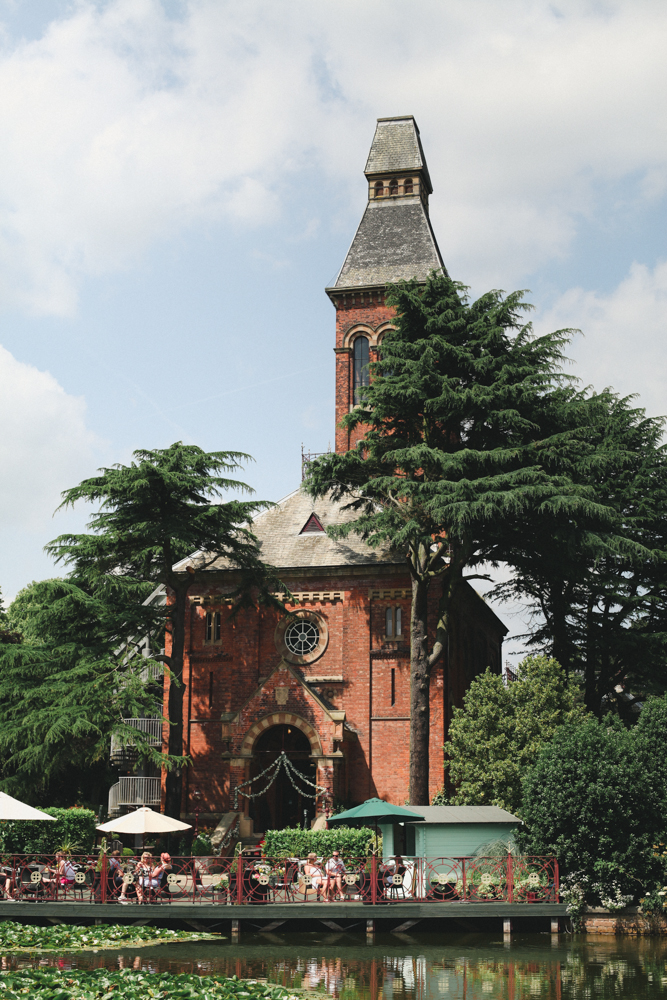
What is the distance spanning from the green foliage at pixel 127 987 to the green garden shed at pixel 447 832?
10.7 metres

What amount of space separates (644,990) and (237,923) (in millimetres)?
9966

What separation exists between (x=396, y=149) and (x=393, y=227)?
13.8 feet

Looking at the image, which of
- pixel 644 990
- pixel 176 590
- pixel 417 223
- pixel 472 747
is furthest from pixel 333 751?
pixel 417 223

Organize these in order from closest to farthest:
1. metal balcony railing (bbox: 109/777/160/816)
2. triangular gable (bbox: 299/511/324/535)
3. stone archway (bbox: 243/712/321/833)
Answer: metal balcony railing (bbox: 109/777/160/816) → stone archway (bbox: 243/712/321/833) → triangular gable (bbox: 299/511/324/535)

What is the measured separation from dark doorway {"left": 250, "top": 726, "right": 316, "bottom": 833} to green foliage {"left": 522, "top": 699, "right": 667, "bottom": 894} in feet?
39.0

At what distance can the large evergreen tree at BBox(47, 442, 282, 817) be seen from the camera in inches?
1271

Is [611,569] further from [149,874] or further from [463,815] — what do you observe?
[149,874]

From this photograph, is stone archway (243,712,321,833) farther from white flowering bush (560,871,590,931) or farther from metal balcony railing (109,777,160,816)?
white flowering bush (560,871,590,931)

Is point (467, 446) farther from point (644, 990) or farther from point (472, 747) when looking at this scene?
point (644, 990)

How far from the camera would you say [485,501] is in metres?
29.6

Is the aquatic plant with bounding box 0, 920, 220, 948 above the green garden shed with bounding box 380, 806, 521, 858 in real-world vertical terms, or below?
below

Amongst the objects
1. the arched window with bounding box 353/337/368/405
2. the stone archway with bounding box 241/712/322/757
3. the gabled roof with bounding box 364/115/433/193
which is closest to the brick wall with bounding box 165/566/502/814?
the stone archway with bounding box 241/712/322/757

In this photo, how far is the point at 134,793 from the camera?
3494cm

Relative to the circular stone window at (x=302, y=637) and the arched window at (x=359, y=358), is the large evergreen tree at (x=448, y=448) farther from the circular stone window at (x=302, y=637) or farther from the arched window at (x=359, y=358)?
the arched window at (x=359, y=358)
